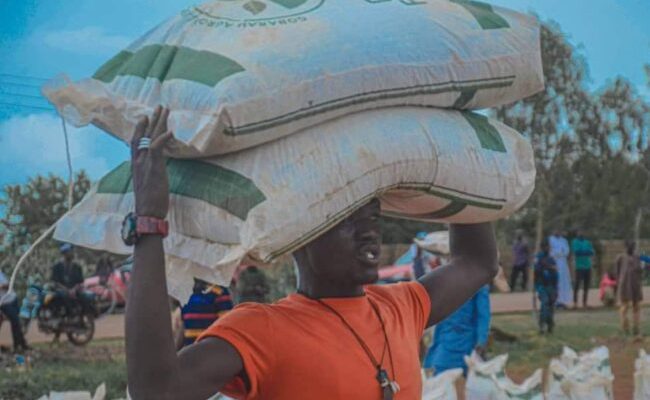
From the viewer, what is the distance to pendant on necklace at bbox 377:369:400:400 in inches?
82.7

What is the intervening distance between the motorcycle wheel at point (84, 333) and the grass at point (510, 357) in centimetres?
7

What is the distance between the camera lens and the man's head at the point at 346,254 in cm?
216

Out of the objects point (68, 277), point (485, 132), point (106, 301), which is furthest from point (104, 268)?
point (485, 132)

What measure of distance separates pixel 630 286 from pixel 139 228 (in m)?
12.7

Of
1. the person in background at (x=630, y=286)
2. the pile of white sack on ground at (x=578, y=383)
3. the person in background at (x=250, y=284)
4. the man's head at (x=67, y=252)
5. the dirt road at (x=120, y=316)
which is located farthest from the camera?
the person in background at (x=630, y=286)

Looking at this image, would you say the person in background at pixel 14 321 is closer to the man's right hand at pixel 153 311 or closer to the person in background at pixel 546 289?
the man's right hand at pixel 153 311

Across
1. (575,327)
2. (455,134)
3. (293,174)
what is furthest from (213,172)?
(575,327)

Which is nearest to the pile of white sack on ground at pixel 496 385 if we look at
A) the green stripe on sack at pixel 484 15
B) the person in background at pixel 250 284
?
the person in background at pixel 250 284

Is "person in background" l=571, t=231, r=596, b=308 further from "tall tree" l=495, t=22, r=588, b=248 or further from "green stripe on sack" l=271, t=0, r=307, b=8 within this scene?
"green stripe on sack" l=271, t=0, r=307, b=8

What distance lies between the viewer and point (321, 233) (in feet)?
6.77

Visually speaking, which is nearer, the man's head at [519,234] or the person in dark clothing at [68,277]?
the person in dark clothing at [68,277]

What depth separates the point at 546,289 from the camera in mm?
14586

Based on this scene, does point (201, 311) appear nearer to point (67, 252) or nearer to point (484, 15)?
point (484, 15)

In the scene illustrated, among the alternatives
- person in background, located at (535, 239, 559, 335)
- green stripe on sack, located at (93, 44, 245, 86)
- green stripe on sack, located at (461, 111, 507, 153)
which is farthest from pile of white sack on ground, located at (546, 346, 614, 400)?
person in background, located at (535, 239, 559, 335)
